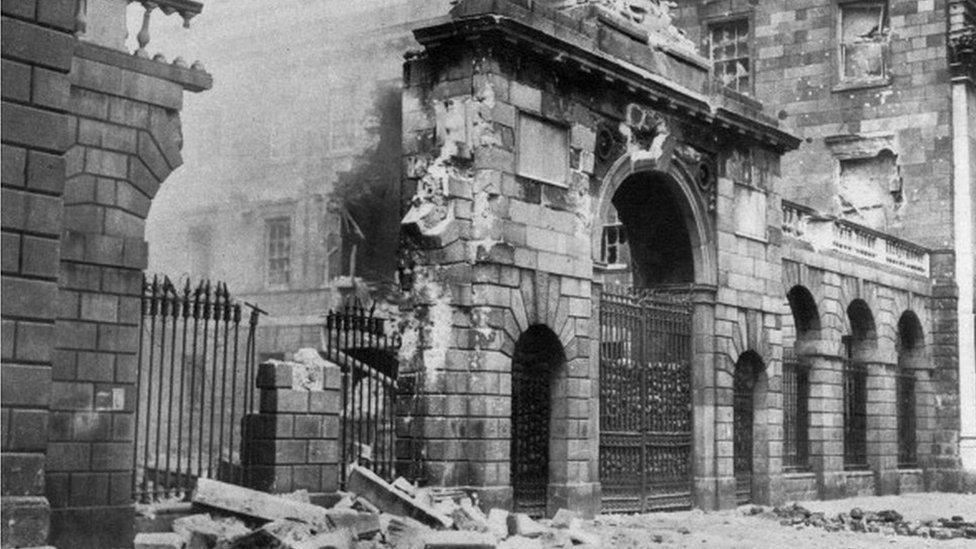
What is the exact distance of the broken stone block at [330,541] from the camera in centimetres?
974

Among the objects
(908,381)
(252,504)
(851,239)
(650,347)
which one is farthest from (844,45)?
(252,504)

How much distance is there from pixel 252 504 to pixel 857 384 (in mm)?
16190

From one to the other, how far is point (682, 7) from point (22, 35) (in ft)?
73.0

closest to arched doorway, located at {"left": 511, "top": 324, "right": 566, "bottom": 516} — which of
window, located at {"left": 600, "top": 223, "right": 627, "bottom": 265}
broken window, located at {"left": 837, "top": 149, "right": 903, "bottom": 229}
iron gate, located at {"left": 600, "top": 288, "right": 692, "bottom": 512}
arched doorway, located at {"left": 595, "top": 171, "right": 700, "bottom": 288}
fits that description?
iron gate, located at {"left": 600, "top": 288, "right": 692, "bottom": 512}

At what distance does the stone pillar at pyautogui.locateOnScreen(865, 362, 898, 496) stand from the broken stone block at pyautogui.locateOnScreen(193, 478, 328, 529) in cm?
1564

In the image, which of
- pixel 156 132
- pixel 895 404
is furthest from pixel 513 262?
pixel 895 404

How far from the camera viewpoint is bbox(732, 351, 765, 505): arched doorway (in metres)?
19.2

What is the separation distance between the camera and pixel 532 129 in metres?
14.8

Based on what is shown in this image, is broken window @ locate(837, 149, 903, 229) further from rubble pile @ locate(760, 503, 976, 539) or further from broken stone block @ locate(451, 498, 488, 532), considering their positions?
broken stone block @ locate(451, 498, 488, 532)

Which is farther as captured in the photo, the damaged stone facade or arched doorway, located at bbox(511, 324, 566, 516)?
arched doorway, located at bbox(511, 324, 566, 516)

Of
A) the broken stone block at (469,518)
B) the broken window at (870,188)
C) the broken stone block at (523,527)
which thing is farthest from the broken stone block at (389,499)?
the broken window at (870,188)

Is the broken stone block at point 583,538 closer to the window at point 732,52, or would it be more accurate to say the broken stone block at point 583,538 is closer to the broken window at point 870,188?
the broken window at point 870,188

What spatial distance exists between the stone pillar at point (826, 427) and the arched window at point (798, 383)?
0.12 metres

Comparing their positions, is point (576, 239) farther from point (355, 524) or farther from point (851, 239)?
point (851, 239)
